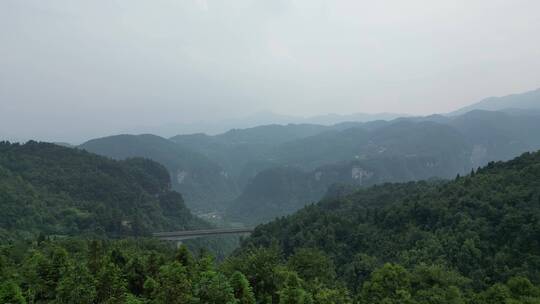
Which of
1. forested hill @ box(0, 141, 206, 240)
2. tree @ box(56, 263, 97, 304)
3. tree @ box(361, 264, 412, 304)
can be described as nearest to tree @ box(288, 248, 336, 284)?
tree @ box(361, 264, 412, 304)

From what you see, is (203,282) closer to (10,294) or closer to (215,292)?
(215,292)

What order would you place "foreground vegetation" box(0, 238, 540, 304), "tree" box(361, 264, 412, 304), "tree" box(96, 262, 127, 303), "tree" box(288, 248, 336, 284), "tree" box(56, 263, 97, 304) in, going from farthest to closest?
"tree" box(288, 248, 336, 284), "tree" box(361, 264, 412, 304), "tree" box(96, 262, 127, 303), "foreground vegetation" box(0, 238, 540, 304), "tree" box(56, 263, 97, 304)

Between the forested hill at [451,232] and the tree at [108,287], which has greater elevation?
the tree at [108,287]

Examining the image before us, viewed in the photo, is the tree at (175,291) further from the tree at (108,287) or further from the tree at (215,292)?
the tree at (108,287)

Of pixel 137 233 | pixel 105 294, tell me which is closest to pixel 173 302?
pixel 105 294

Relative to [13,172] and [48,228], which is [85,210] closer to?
[48,228]

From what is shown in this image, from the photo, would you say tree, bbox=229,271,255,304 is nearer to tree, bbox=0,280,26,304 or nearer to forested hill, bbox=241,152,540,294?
tree, bbox=0,280,26,304

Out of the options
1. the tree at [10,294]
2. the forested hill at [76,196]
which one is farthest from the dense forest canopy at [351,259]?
the forested hill at [76,196]
